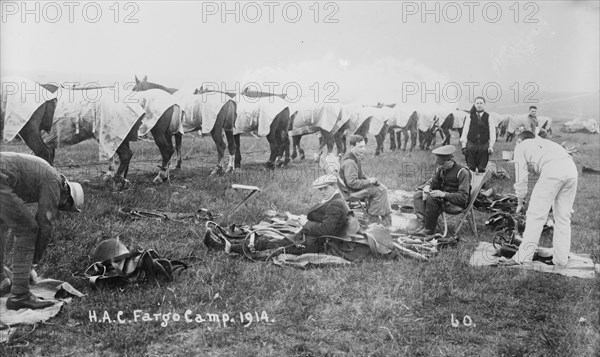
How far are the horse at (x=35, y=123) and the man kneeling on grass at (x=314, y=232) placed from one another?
74.3 inches

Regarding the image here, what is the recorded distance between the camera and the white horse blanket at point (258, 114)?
671 centimetres

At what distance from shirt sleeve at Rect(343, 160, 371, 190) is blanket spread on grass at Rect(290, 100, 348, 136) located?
81cm

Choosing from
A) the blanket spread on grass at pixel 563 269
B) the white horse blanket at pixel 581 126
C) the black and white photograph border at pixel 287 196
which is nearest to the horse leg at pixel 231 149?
the black and white photograph border at pixel 287 196

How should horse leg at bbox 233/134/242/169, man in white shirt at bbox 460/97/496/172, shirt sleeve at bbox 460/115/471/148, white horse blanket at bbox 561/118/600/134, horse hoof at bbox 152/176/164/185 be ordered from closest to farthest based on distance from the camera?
horse hoof at bbox 152/176/164/185
white horse blanket at bbox 561/118/600/134
horse leg at bbox 233/134/242/169
man in white shirt at bbox 460/97/496/172
shirt sleeve at bbox 460/115/471/148

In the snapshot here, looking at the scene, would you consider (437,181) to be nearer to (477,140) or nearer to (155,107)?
(477,140)

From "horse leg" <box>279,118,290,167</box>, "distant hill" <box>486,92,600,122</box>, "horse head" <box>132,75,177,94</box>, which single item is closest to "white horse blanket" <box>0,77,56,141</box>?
"horse head" <box>132,75,177,94</box>

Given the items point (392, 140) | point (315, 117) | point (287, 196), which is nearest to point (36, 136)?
point (287, 196)

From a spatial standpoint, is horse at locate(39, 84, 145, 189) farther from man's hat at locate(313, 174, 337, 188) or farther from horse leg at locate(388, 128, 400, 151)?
horse leg at locate(388, 128, 400, 151)

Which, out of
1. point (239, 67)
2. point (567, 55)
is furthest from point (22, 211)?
point (567, 55)

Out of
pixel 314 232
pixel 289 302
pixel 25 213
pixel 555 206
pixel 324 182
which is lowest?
pixel 289 302

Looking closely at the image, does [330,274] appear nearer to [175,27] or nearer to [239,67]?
[239,67]

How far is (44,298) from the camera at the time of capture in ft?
11.9

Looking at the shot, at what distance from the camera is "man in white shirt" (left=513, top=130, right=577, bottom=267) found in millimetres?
4551

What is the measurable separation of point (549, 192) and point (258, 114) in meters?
4.02
